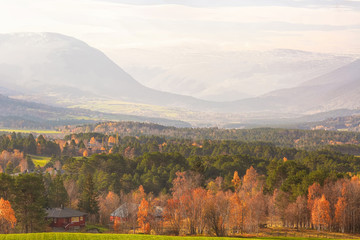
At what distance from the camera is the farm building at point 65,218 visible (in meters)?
87.2

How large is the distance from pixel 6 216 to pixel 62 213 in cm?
1583

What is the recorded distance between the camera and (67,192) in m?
102

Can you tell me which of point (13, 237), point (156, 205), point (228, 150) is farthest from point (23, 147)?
point (13, 237)

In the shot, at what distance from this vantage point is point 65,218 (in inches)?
3465

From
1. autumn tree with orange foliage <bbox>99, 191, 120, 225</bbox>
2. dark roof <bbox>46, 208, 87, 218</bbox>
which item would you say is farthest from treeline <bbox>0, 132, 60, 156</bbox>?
dark roof <bbox>46, 208, 87, 218</bbox>

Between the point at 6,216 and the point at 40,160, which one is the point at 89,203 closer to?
the point at 6,216

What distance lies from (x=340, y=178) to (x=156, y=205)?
38861 mm

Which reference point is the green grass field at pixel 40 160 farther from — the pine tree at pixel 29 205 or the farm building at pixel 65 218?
the pine tree at pixel 29 205

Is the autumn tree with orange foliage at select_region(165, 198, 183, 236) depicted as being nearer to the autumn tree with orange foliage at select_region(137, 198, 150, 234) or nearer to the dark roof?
the autumn tree with orange foliage at select_region(137, 198, 150, 234)

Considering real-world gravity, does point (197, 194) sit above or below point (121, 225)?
above

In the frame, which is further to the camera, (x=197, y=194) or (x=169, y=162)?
(x=169, y=162)

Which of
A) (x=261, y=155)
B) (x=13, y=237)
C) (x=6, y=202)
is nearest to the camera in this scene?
(x=13, y=237)

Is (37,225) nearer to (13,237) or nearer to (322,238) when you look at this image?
(13,237)

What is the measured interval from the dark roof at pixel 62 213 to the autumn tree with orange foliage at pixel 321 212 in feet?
135
